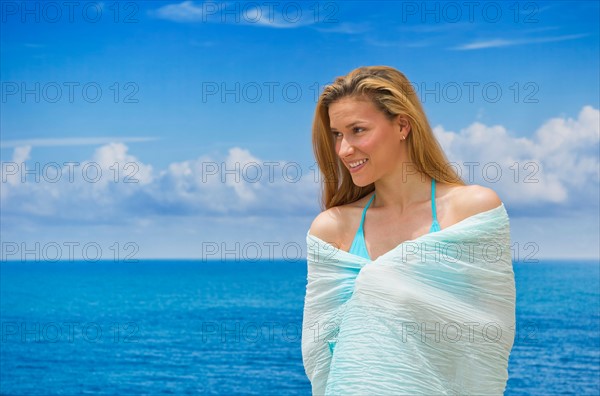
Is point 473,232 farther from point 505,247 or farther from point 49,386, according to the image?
point 49,386

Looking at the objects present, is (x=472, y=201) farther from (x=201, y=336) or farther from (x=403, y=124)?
(x=201, y=336)

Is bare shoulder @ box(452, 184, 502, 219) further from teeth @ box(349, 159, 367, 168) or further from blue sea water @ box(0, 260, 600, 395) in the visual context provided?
blue sea water @ box(0, 260, 600, 395)

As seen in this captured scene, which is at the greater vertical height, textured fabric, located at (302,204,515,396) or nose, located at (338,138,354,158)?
nose, located at (338,138,354,158)

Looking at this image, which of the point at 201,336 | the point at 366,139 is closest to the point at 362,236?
the point at 366,139

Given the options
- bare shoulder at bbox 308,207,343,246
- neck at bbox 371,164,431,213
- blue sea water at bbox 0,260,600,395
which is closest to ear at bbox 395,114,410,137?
neck at bbox 371,164,431,213

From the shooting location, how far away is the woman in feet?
8.76

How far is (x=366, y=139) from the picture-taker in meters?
2.77

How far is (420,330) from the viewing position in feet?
8.77

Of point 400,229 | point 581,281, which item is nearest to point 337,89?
point 400,229

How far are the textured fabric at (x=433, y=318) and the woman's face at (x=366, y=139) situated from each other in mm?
280

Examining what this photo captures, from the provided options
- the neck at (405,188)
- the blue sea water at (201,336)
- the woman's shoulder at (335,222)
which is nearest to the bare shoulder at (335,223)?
the woman's shoulder at (335,222)

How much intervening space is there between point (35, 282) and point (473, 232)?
102654 millimetres

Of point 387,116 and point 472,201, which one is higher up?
point 387,116

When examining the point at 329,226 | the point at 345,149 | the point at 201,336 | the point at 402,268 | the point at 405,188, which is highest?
the point at 345,149
